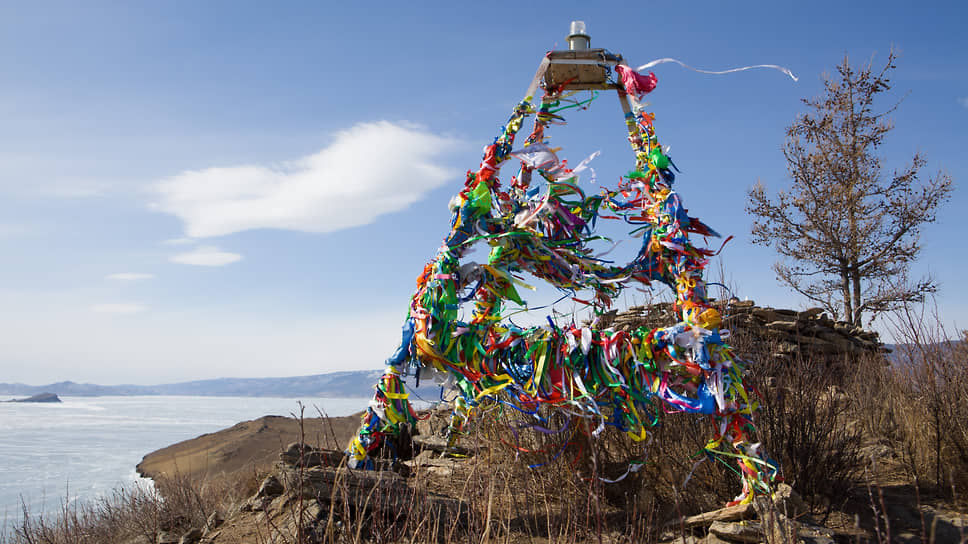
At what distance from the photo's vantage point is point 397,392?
9.46ft

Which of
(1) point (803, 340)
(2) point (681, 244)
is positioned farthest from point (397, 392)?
(1) point (803, 340)

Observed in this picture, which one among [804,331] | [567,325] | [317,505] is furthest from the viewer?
[804,331]

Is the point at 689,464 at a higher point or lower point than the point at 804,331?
lower

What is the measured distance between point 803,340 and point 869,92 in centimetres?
905

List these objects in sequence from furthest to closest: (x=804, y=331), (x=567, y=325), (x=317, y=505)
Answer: (x=804, y=331), (x=567, y=325), (x=317, y=505)

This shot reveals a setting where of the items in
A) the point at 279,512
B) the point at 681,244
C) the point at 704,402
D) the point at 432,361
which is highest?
the point at 681,244

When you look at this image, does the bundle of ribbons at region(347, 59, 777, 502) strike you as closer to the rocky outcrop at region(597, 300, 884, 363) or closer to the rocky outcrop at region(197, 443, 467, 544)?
the rocky outcrop at region(197, 443, 467, 544)

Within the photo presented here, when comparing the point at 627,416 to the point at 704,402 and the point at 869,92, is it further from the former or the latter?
the point at 869,92

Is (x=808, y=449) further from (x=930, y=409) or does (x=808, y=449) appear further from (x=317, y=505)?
(x=317, y=505)

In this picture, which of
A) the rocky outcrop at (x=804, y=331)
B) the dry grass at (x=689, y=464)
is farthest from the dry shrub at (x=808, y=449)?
the rocky outcrop at (x=804, y=331)

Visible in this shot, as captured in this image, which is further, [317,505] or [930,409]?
[930,409]

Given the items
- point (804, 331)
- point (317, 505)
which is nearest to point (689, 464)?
point (317, 505)

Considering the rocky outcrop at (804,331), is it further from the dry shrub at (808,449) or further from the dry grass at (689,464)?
the dry shrub at (808,449)

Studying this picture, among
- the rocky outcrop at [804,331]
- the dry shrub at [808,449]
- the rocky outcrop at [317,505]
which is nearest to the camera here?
the rocky outcrop at [317,505]
